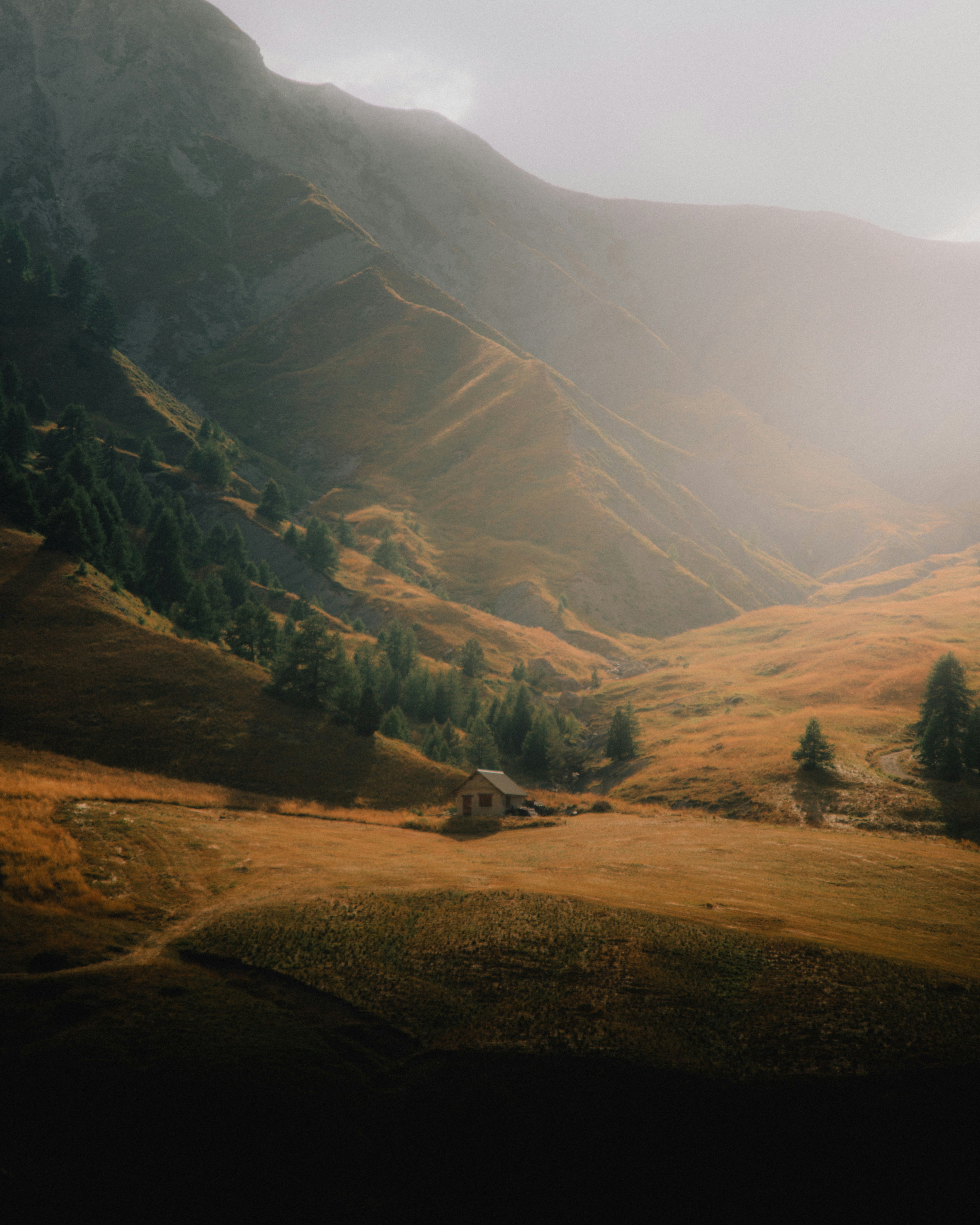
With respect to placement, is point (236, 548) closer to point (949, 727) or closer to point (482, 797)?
point (482, 797)

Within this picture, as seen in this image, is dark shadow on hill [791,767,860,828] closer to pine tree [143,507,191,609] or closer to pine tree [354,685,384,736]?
pine tree [354,685,384,736]

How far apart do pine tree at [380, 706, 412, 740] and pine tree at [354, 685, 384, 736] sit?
419 inches

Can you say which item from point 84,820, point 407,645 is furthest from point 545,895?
point 407,645

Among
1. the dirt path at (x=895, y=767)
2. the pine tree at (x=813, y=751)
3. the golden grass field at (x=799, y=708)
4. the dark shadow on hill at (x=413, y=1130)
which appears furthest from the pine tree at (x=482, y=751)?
the dark shadow on hill at (x=413, y=1130)

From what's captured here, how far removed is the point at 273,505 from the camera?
158 m

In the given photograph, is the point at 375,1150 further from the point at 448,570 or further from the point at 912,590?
the point at 912,590

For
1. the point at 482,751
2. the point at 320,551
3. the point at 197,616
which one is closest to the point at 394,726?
the point at 482,751

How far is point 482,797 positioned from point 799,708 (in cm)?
6237

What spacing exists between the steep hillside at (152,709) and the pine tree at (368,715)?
1.24 meters

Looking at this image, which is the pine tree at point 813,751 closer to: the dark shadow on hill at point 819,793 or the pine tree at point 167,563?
the dark shadow on hill at point 819,793

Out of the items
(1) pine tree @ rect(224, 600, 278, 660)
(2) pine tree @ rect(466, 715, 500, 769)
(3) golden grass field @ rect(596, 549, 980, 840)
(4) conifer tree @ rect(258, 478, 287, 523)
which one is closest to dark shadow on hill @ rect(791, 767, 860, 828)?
(3) golden grass field @ rect(596, 549, 980, 840)

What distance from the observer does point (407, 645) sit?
115m

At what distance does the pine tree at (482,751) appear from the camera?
8250 centimetres

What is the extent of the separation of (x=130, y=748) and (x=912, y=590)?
207 metres
